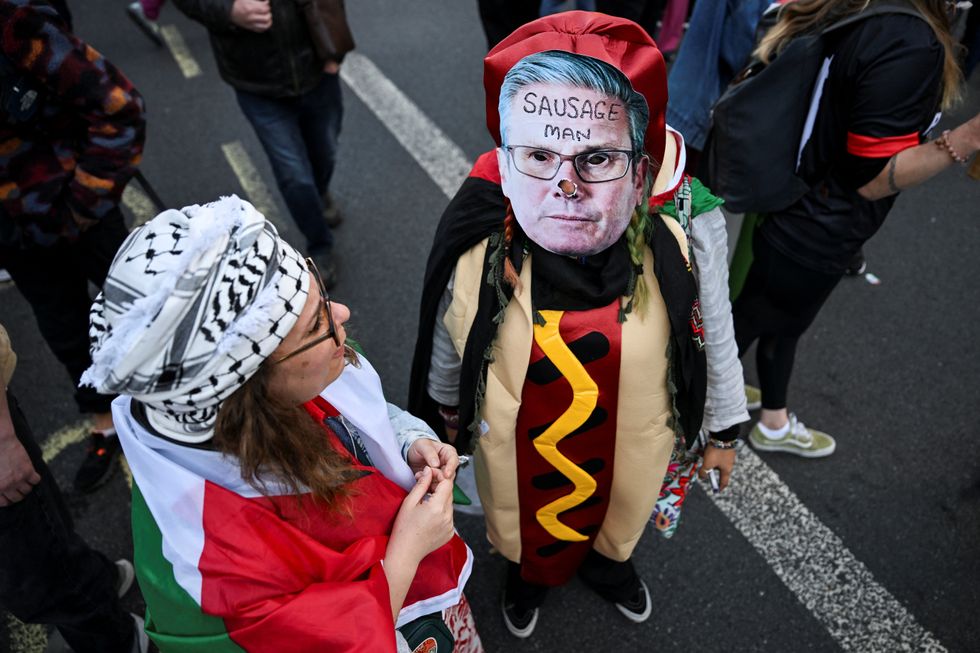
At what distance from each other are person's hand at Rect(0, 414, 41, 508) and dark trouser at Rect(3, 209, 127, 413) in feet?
2.70

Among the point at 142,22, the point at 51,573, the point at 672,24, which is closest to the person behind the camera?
the point at 51,573

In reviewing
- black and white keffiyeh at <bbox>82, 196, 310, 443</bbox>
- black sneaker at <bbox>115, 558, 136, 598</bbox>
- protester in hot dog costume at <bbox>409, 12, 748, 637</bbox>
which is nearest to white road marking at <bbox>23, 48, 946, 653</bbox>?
black sneaker at <bbox>115, 558, 136, 598</bbox>

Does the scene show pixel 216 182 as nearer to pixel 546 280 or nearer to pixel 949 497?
pixel 546 280

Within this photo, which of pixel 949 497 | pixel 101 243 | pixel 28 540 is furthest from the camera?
pixel 949 497

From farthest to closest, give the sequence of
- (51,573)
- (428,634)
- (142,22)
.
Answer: (142,22)
(51,573)
(428,634)

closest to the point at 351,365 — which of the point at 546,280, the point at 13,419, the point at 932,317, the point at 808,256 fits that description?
the point at 546,280

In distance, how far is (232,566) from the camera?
101 cm

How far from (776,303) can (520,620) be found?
52.7 inches

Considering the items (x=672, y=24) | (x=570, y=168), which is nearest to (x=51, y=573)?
(x=570, y=168)

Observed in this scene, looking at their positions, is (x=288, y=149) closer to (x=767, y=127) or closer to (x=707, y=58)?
(x=707, y=58)

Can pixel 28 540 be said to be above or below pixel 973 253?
above

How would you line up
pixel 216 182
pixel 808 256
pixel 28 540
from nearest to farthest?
pixel 28 540, pixel 808 256, pixel 216 182

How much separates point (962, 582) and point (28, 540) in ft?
9.23

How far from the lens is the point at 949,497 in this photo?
251cm
